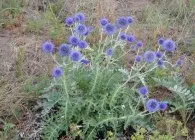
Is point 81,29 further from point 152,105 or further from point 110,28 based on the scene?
point 152,105

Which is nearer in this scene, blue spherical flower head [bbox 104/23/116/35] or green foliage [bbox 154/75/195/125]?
blue spherical flower head [bbox 104/23/116/35]

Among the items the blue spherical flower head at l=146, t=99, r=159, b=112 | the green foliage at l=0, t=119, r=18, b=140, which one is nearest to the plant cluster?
the blue spherical flower head at l=146, t=99, r=159, b=112

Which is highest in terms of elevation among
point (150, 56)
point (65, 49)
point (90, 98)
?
point (65, 49)

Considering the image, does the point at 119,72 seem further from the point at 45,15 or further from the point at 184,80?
the point at 45,15

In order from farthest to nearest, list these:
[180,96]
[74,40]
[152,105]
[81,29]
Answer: [180,96] < [81,29] < [74,40] < [152,105]

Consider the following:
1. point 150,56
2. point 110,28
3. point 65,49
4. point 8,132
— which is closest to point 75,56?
point 65,49

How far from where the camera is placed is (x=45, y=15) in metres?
4.62

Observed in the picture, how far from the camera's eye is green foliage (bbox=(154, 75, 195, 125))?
352 centimetres

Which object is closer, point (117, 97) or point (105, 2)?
point (117, 97)

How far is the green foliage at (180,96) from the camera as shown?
3.52m

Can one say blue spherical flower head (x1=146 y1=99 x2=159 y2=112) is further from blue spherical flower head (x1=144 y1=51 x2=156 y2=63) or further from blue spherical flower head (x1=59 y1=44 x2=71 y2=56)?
blue spherical flower head (x1=59 y1=44 x2=71 y2=56)

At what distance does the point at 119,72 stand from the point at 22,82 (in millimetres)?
801

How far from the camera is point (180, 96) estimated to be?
11.6 ft

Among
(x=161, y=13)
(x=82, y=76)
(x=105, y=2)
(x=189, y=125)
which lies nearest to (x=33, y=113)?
(x=82, y=76)
